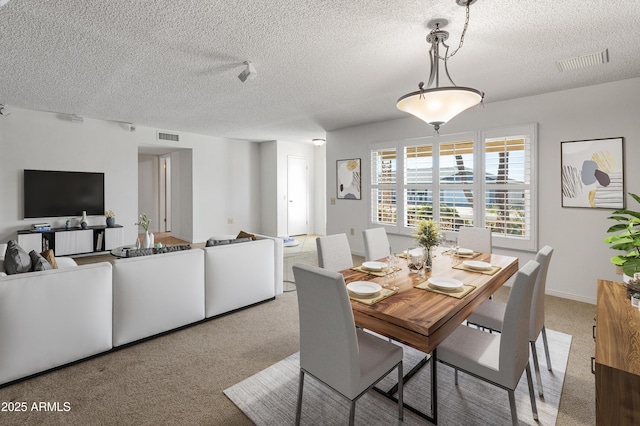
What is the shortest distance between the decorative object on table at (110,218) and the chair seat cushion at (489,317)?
5911mm

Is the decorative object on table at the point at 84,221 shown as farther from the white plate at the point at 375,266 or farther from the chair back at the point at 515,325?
the chair back at the point at 515,325

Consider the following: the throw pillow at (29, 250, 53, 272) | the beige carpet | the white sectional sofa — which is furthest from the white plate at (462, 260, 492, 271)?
the throw pillow at (29, 250, 53, 272)

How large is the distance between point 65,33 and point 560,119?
5055 mm

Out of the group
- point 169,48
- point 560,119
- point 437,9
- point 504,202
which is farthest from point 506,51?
point 169,48

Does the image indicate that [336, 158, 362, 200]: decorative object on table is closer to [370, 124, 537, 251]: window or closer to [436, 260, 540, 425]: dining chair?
[370, 124, 537, 251]: window

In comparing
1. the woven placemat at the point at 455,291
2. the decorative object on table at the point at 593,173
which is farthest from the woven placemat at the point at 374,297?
the decorative object on table at the point at 593,173

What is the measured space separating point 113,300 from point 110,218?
3864 millimetres

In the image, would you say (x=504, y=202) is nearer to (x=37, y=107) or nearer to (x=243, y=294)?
(x=243, y=294)

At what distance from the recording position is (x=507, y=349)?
1.48 m

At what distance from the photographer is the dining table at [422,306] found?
4.74 ft

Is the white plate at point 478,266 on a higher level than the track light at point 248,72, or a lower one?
lower

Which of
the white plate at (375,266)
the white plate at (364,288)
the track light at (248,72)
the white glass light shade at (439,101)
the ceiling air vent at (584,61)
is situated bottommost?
the white plate at (364,288)

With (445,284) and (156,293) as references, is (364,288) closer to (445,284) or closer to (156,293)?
(445,284)

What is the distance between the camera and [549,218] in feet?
12.6
